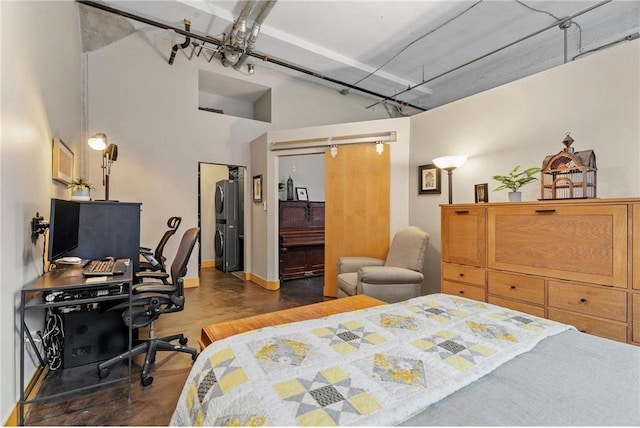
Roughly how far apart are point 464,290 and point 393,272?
721 millimetres

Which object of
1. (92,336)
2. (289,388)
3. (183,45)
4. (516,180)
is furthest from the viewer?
(183,45)

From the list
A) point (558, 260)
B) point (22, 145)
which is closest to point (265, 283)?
point (22, 145)

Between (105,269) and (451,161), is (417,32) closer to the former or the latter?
(451,161)

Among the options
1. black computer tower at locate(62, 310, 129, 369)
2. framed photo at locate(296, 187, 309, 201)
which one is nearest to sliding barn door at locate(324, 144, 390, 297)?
framed photo at locate(296, 187, 309, 201)

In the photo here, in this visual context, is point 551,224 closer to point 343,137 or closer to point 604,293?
point 604,293

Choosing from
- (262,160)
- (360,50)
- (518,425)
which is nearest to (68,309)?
(518,425)

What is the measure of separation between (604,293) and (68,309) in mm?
3786

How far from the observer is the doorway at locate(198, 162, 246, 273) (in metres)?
6.31

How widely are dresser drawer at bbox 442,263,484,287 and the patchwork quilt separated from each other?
4.20ft

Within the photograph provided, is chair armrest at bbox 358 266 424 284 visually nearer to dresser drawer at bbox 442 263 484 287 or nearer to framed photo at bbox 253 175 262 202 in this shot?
dresser drawer at bbox 442 263 484 287

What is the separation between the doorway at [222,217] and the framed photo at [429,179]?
3757 mm

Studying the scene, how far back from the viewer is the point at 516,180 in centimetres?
302

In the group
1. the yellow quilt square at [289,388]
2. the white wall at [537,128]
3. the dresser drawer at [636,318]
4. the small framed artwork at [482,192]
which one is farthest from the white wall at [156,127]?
the dresser drawer at [636,318]

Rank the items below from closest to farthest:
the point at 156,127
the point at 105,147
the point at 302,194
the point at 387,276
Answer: the point at 387,276 → the point at 105,147 → the point at 156,127 → the point at 302,194
